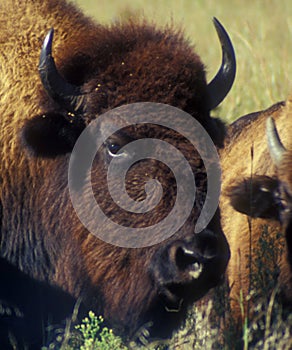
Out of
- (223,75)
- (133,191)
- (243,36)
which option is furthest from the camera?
(243,36)

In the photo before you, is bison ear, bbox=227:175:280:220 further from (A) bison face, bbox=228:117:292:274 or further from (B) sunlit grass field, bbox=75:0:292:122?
(B) sunlit grass field, bbox=75:0:292:122

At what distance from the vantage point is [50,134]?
5219 mm

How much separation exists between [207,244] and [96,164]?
896 millimetres

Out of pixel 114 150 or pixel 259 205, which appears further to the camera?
pixel 259 205

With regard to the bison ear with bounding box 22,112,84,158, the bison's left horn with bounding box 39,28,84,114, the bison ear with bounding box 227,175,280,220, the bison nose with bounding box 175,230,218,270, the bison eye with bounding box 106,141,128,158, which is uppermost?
the bison's left horn with bounding box 39,28,84,114

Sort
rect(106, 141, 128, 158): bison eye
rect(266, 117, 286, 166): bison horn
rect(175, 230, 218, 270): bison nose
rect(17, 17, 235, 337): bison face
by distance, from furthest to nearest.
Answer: rect(266, 117, 286, 166): bison horn
rect(106, 141, 128, 158): bison eye
rect(17, 17, 235, 337): bison face
rect(175, 230, 218, 270): bison nose

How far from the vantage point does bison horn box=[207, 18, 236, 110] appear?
17.5 feet

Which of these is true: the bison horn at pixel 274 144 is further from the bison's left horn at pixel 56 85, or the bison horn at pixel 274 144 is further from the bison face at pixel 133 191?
the bison's left horn at pixel 56 85

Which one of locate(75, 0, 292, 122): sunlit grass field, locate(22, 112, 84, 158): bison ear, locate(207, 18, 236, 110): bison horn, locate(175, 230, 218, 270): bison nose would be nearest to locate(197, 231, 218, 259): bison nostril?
locate(175, 230, 218, 270): bison nose

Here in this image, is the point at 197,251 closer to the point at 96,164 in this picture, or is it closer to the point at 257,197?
the point at 257,197

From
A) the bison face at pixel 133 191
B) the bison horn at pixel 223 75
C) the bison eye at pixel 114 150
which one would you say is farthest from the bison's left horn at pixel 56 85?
the bison horn at pixel 223 75

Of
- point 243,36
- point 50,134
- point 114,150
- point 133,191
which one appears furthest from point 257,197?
point 243,36

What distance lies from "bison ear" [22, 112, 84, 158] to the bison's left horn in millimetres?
95

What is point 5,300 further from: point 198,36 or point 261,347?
point 198,36
